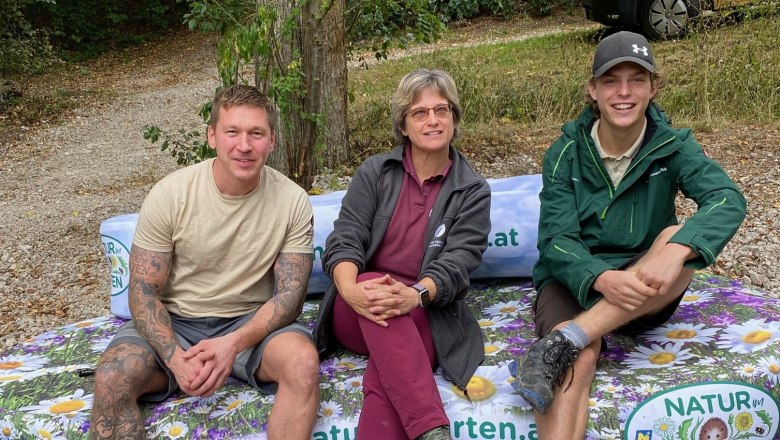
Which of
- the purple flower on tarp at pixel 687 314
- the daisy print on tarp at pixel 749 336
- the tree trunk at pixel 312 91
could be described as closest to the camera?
the daisy print on tarp at pixel 749 336

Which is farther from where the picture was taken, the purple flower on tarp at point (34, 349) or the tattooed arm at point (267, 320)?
the purple flower on tarp at point (34, 349)

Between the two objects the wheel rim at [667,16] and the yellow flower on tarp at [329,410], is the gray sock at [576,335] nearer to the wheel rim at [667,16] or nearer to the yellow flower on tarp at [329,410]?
the yellow flower on tarp at [329,410]

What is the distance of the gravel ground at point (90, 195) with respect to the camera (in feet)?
15.4

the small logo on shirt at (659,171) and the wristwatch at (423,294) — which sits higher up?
the small logo on shirt at (659,171)

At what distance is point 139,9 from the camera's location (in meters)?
18.5

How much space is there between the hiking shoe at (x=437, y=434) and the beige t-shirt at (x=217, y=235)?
0.84m

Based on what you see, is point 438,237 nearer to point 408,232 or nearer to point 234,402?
point 408,232

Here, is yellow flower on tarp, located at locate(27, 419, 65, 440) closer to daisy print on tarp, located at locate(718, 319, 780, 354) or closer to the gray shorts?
the gray shorts

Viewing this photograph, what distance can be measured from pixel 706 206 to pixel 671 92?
445 centimetres

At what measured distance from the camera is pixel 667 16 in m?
9.30

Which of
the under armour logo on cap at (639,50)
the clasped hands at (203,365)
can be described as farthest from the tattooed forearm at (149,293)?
the under armour logo on cap at (639,50)

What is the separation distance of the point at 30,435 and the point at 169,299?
27.3 inches

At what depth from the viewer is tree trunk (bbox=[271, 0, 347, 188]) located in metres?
5.23

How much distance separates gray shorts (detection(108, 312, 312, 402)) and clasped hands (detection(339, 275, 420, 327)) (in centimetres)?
27
